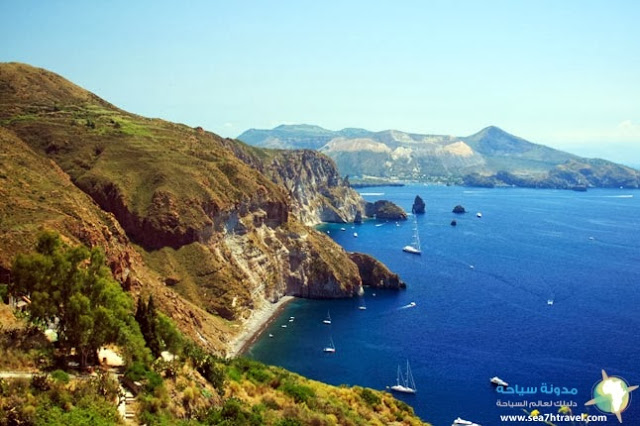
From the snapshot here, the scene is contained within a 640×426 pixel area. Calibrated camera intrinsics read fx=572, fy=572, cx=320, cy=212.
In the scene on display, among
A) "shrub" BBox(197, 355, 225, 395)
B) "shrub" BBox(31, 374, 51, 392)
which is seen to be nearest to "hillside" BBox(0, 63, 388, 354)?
"shrub" BBox(197, 355, 225, 395)

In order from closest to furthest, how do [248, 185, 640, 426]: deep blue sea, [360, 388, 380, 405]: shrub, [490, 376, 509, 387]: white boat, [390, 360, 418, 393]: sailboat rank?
[360, 388, 380, 405]: shrub → [390, 360, 418, 393]: sailboat → [248, 185, 640, 426]: deep blue sea → [490, 376, 509, 387]: white boat

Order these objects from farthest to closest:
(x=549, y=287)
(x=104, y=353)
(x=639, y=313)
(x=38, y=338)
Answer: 1. (x=549, y=287)
2. (x=639, y=313)
3. (x=104, y=353)
4. (x=38, y=338)

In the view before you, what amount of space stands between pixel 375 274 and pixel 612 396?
87.1 metres

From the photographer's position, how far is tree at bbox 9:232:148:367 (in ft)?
113

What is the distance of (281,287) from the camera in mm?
133875

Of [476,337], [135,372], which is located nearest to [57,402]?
[135,372]

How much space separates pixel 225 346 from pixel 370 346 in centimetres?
2636

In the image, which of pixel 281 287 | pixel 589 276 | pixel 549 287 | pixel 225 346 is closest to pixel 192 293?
pixel 225 346

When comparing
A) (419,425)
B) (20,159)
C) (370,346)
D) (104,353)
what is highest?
(20,159)

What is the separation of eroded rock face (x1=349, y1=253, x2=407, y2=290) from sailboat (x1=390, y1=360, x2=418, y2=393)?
53.4m

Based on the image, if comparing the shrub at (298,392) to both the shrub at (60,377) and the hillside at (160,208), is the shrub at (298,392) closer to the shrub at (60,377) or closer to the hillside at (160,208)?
the shrub at (60,377)

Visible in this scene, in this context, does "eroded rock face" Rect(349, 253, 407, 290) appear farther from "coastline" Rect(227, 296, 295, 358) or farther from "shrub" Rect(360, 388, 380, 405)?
"shrub" Rect(360, 388, 380, 405)

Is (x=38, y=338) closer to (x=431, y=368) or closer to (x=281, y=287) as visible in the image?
(x=431, y=368)

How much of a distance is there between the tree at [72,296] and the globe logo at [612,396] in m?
45.1
